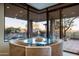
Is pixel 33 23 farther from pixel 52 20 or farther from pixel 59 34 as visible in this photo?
pixel 59 34

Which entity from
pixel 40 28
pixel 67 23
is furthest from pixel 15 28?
pixel 67 23

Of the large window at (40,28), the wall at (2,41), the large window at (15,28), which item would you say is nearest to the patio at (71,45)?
the large window at (40,28)

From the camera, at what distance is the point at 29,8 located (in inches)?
168

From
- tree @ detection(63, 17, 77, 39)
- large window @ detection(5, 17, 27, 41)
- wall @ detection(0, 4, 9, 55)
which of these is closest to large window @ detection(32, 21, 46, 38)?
large window @ detection(5, 17, 27, 41)

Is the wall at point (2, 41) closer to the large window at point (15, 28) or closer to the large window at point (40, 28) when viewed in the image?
the large window at point (15, 28)

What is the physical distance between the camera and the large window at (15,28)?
13.9 feet

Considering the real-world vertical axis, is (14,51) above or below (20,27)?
below

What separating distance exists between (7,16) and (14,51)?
1.27m

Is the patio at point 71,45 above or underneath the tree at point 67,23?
underneath

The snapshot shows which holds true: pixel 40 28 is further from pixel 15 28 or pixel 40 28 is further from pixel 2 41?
pixel 2 41

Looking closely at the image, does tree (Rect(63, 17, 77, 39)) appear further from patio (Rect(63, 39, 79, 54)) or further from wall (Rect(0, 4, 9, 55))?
wall (Rect(0, 4, 9, 55))

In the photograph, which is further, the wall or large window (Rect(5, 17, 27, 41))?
large window (Rect(5, 17, 27, 41))

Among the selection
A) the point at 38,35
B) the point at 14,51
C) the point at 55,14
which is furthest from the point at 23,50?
the point at 55,14

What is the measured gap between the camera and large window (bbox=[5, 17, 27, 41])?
167 inches
